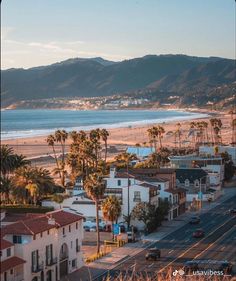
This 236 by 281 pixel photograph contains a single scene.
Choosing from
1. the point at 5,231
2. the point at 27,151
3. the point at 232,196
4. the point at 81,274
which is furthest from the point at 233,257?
the point at 27,151

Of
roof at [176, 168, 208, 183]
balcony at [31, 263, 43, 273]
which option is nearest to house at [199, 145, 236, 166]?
roof at [176, 168, 208, 183]

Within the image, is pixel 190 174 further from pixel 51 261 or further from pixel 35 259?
pixel 35 259

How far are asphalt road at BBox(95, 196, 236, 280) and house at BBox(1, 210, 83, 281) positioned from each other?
220cm

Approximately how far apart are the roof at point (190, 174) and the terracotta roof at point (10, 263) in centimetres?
4432

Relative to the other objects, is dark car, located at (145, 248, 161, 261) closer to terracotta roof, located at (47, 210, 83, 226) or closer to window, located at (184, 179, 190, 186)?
terracotta roof, located at (47, 210, 83, 226)

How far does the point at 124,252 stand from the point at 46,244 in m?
11.4

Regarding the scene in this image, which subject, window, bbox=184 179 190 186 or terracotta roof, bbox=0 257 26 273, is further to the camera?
window, bbox=184 179 190 186

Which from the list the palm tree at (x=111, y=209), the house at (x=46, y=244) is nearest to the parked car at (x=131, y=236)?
the palm tree at (x=111, y=209)

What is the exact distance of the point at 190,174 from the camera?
71.2m

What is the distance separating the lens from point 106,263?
3766cm

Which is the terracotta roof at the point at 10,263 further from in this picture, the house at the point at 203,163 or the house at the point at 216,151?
the house at the point at 216,151

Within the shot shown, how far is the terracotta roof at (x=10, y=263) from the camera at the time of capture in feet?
81.9

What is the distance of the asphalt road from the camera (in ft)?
118

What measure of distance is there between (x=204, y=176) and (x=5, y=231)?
46.9 m
